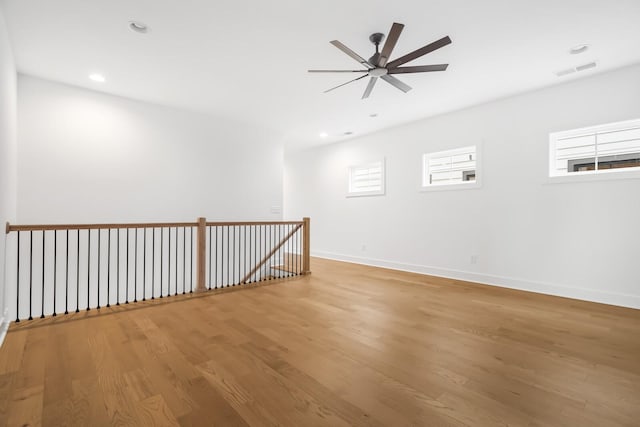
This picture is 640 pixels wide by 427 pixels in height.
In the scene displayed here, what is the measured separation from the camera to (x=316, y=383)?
77.7 inches

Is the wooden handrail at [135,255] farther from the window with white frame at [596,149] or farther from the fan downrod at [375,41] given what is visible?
the window with white frame at [596,149]

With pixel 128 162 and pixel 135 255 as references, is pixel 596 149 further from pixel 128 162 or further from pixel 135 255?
pixel 128 162

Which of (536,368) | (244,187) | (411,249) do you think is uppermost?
(244,187)

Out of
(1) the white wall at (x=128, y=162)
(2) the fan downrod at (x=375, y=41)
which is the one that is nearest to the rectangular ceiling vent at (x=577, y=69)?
(2) the fan downrod at (x=375, y=41)

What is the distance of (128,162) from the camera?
4.80m

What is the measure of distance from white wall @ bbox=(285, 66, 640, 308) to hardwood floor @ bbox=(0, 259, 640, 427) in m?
0.71

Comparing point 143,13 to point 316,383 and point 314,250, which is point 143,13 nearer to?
point 316,383

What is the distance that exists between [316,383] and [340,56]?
332 centimetres

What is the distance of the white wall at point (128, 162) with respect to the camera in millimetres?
4070

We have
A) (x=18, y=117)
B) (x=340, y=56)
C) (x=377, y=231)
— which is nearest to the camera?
(x=340, y=56)

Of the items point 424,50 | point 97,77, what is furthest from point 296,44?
point 97,77

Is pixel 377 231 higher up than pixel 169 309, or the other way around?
pixel 377 231

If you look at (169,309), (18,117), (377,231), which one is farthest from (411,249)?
(18,117)

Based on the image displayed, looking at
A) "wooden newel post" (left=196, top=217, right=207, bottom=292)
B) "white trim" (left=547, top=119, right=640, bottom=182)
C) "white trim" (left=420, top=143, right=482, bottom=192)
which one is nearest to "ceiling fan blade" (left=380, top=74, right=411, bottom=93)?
"white trim" (left=420, top=143, right=482, bottom=192)
